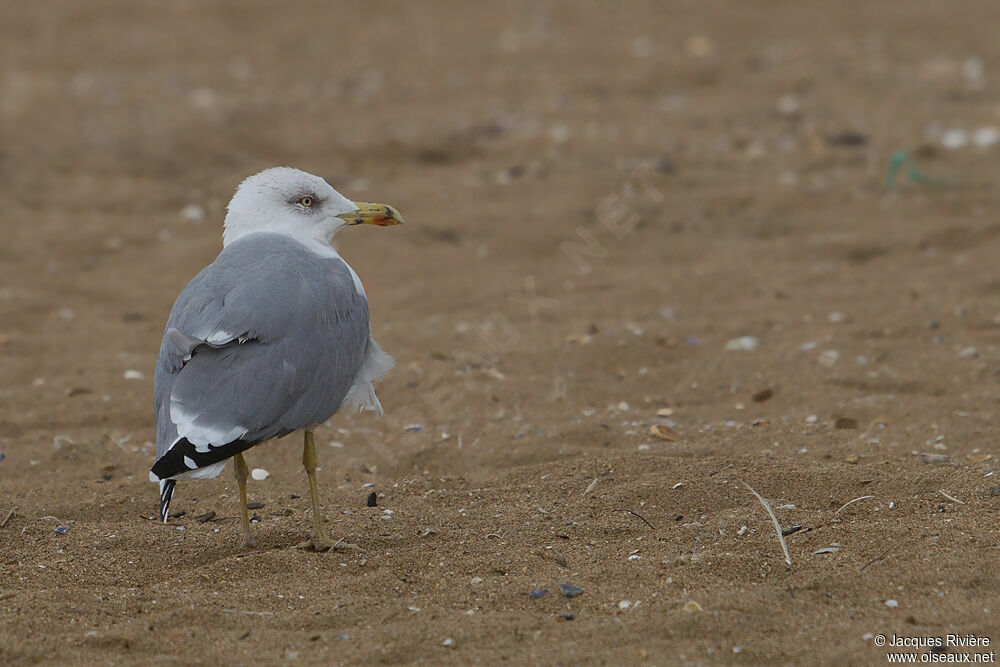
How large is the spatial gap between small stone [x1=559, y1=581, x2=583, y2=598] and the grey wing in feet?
3.47

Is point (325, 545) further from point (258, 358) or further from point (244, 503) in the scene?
point (258, 358)

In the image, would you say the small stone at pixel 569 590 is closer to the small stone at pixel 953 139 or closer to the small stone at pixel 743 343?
the small stone at pixel 743 343

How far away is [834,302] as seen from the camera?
668 cm

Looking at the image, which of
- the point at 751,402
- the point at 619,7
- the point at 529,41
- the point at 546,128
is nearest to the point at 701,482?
the point at 751,402

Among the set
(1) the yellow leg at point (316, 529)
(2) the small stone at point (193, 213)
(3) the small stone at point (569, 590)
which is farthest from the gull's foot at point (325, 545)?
(2) the small stone at point (193, 213)

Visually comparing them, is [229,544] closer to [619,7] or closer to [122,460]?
[122,460]

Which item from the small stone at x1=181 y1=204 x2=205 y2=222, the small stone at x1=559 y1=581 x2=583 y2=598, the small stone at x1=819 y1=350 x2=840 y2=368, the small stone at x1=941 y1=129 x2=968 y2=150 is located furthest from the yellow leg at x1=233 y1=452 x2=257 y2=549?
the small stone at x1=941 y1=129 x2=968 y2=150

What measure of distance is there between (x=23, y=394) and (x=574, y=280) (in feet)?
10.8

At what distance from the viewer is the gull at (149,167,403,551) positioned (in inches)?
147

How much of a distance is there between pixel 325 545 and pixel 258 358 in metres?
0.71

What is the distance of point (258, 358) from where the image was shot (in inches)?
155

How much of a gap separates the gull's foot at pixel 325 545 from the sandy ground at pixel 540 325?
0.10 m

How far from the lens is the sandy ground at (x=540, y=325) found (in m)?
3.54

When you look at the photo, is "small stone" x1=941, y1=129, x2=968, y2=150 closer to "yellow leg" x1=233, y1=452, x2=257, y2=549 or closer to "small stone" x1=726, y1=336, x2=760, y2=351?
"small stone" x1=726, y1=336, x2=760, y2=351
